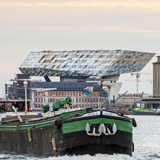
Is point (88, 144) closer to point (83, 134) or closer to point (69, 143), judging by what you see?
point (83, 134)

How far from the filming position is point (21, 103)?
48.2 meters

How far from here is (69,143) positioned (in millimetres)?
31750

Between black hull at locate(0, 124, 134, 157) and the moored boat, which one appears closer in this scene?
the moored boat

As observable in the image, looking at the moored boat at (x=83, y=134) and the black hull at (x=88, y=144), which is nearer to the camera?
the moored boat at (x=83, y=134)

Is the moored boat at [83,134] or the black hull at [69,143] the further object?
the black hull at [69,143]

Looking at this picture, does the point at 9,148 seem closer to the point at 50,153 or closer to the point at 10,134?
the point at 10,134

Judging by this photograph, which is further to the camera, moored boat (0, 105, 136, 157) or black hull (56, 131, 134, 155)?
black hull (56, 131, 134, 155)

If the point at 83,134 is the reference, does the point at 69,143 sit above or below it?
below

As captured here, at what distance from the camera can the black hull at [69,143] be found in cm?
3142

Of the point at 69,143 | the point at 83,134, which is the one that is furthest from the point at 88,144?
the point at 69,143

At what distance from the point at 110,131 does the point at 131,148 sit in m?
3.09

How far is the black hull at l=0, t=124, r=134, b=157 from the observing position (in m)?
31.4

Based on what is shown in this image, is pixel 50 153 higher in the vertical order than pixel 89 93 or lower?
lower

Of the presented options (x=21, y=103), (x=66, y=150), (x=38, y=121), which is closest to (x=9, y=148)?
(x=38, y=121)
